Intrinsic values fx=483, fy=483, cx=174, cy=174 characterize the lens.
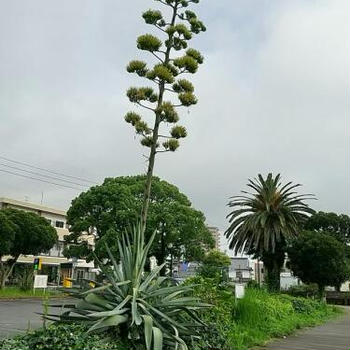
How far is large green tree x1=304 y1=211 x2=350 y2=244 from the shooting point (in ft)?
157

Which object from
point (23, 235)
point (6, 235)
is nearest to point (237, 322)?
point (6, 235)

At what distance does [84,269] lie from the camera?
2756 inches

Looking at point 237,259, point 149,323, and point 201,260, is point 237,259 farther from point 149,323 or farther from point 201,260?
point 149,323

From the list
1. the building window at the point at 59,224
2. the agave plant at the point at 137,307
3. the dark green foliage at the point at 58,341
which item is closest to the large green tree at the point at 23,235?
the agave plant at the point at 137,307

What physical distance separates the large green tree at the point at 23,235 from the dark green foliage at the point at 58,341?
90.7 ft

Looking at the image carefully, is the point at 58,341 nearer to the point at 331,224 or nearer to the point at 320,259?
the point at 320,259

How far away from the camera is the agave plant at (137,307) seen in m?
6.31

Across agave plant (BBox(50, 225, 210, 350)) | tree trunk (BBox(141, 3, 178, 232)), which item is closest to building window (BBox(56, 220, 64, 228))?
tree trunk (BBox(141, 3, 178, 232))

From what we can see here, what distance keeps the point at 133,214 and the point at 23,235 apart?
7.99 metres

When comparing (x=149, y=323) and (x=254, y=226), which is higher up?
(x=254, y=226)

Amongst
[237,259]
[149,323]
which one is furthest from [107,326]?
[237,259]

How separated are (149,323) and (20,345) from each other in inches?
66.5

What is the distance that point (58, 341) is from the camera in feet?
16.7

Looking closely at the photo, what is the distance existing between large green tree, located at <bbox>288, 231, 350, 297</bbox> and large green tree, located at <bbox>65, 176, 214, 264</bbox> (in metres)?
7.72
